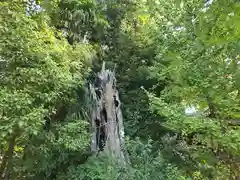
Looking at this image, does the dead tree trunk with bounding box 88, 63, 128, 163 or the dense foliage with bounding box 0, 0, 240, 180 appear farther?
the dead tree trunk with bounding box 88, 63, 128, 163

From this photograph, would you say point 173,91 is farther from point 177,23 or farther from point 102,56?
point 102,56

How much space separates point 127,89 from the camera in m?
7.09

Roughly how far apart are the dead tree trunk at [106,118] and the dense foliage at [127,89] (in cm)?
27

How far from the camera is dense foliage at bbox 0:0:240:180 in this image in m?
4.47

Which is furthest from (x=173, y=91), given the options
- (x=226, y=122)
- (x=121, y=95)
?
(x=121, y=95)

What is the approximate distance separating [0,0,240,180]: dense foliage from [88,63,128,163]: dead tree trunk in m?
0.27

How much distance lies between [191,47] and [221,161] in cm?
268

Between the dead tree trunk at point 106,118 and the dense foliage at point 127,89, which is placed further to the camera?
the dead tree trunk at point 106,118

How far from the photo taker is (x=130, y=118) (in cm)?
652

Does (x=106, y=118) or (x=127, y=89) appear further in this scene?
(x=127, y=89)

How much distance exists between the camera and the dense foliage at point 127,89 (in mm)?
4469

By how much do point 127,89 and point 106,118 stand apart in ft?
4.96

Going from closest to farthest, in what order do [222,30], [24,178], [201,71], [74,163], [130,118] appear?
[222,30], [201,71], [74,163], [24,178], [130,118]

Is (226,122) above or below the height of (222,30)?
below
